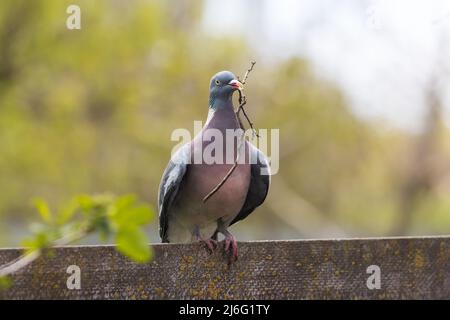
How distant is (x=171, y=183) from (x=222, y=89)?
536 mm

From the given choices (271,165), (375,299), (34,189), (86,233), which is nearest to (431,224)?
(34,189)

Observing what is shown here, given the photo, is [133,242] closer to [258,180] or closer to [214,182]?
[214,182]

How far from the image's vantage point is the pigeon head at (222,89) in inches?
155

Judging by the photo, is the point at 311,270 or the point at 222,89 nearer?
the point at 311,270

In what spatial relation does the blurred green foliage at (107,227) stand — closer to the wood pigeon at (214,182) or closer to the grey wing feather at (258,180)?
the wood pigeon at (214,182)

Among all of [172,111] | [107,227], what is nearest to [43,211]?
[107,227]

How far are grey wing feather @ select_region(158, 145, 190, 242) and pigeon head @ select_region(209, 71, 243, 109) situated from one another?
25 centimetres

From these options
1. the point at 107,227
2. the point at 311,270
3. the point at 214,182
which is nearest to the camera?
the point at 107,227

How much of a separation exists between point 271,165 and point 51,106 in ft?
33.2

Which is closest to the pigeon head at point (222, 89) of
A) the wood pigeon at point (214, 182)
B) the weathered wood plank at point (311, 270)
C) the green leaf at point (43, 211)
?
the wood pigeon at point (214, 182)

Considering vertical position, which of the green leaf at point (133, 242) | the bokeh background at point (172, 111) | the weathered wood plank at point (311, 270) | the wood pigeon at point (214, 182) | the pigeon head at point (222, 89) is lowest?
the green leaf at point (133, 242)

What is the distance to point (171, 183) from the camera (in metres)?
3.76

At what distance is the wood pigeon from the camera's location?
12.3 feet
